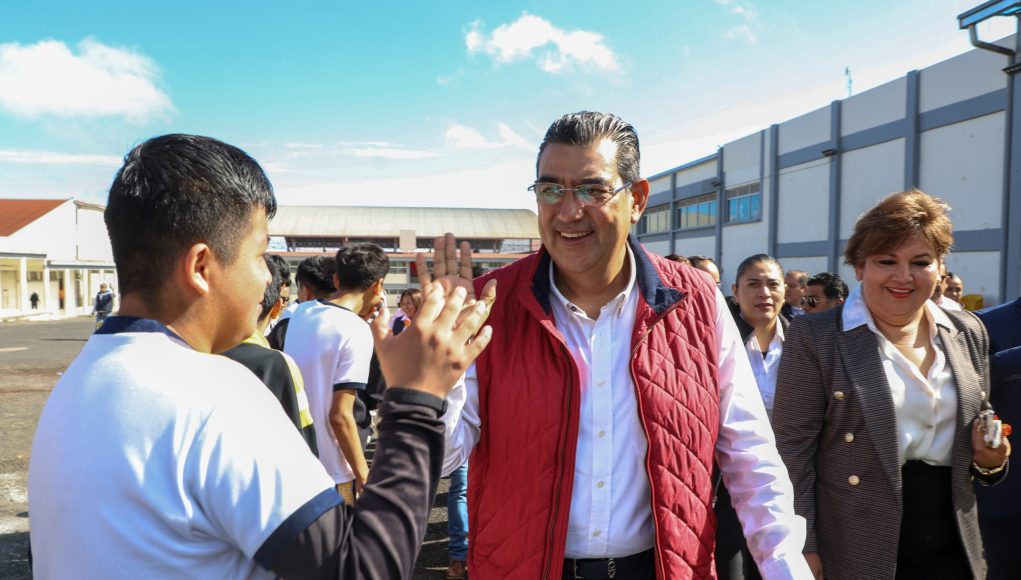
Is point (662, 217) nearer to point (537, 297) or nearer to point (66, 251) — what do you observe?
point (537, 297)

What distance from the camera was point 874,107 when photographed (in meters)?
16.6

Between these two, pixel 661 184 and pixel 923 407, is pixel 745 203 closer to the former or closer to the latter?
pixel 661 184

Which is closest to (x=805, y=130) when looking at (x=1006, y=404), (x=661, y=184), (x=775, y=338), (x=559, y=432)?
(x=661, y=184)

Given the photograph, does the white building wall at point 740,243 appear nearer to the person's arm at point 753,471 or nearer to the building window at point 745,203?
the building window at point 745,203

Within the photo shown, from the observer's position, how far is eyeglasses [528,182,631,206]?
1.91m

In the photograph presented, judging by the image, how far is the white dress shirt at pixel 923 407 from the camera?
2223 mm

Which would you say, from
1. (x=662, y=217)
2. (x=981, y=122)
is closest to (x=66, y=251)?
(x=662, y=217)

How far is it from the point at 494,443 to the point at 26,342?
21.7m

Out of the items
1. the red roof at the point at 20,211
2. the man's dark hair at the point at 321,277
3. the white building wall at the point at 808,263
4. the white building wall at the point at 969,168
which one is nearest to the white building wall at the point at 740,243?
the white building wall at the point at 808,263

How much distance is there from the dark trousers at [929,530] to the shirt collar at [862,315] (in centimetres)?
53

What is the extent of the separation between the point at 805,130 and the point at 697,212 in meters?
6.99

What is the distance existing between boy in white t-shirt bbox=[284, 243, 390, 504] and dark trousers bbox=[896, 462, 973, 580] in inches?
95.5

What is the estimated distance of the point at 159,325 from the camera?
1.05 metres

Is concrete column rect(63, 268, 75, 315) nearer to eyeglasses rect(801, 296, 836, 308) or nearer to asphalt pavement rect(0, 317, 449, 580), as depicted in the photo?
asphalt pavement rect(0, 317, 449, 580)
